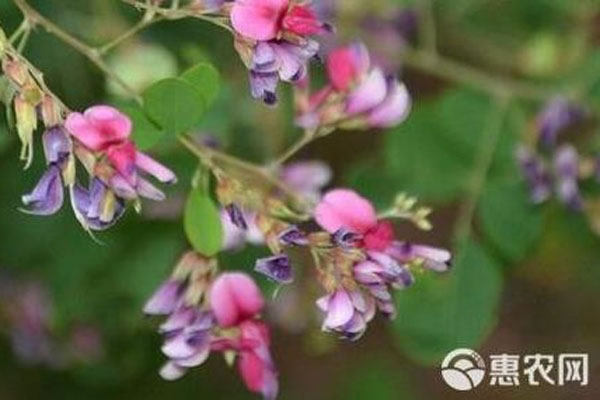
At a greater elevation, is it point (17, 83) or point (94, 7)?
point (94, 7)

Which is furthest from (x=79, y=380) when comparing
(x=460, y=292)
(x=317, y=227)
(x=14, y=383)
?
(x=317, y=227)

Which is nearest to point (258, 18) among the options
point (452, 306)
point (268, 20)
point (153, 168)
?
point (268, 20)

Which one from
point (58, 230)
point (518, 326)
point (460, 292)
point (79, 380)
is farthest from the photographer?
point (518, 326)

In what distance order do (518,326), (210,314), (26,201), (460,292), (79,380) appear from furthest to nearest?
(518,326)
(79,380)
(460,292)
(210,314)
(26,201)

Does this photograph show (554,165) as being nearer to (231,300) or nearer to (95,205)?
(231,300)

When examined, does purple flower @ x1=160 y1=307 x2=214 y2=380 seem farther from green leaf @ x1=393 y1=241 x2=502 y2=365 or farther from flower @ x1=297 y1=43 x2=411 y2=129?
green leaf @ x1=393 y1=241 x2=502 y2=365

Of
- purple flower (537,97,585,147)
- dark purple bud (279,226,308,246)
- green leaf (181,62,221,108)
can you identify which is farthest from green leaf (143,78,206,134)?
purple flower (537,97,585,147)

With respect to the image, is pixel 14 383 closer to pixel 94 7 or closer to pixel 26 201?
pixel 94 7
